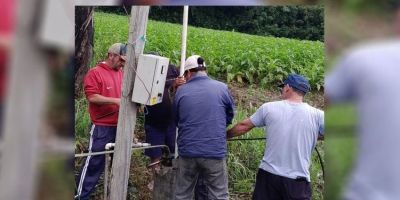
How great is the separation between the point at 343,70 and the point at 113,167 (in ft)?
5.98

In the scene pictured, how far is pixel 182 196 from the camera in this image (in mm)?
4023

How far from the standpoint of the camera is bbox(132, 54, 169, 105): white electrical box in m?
4.01

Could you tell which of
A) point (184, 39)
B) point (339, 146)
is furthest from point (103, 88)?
point (339, 146)

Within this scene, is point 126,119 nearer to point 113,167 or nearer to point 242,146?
point 113,167

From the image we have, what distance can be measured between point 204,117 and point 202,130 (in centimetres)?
8

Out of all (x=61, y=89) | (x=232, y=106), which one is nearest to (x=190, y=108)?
(x=232, y=106)

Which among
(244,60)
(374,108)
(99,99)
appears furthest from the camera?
(99,99)

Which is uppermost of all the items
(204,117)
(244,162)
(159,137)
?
(204,117)

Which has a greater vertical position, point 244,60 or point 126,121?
point 244,60

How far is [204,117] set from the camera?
397 centimetres

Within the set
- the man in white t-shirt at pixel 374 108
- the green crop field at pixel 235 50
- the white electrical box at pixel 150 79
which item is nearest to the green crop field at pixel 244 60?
the green crop field at pixel 235 50

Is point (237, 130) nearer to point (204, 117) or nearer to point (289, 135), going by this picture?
point (204, 117)

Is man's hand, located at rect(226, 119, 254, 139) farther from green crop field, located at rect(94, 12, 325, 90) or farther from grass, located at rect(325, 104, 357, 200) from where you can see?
grass, located at rect(325, 104, 357, 200)

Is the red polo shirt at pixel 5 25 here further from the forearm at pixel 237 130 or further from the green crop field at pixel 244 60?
the forearm at pixel 237 130
